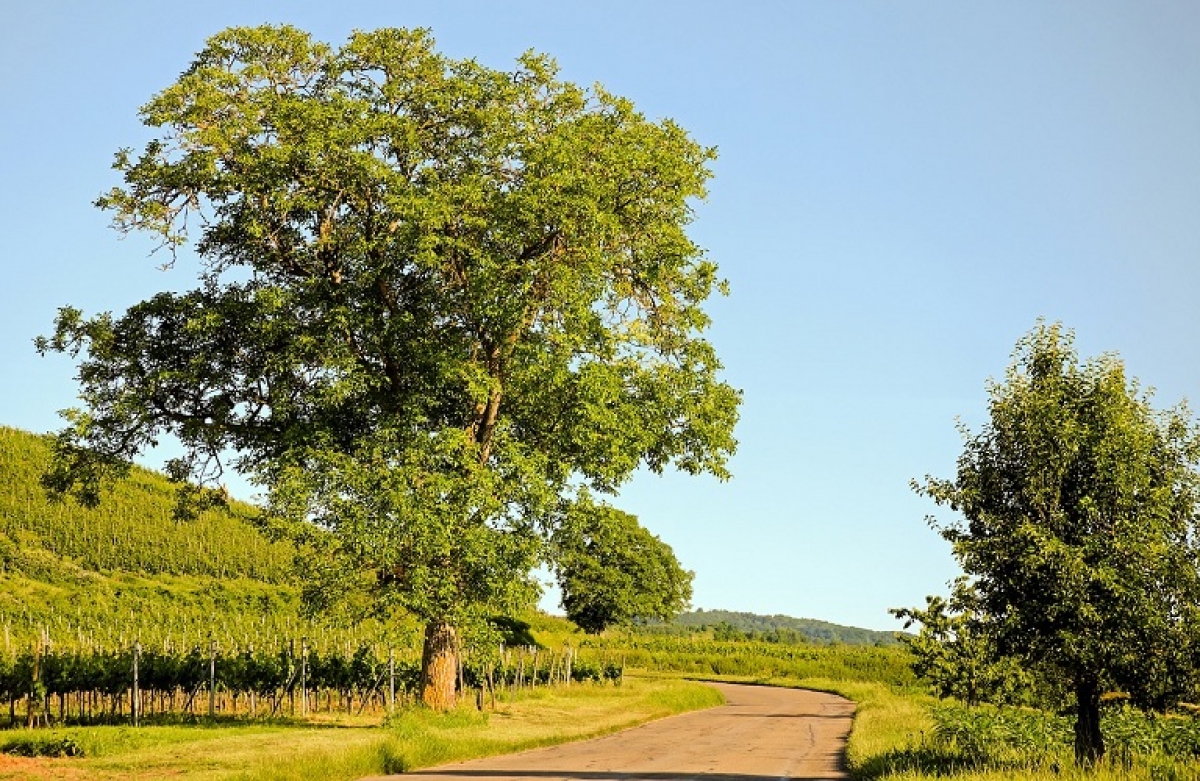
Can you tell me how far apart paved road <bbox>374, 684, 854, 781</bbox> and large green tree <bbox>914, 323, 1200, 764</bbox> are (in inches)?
186

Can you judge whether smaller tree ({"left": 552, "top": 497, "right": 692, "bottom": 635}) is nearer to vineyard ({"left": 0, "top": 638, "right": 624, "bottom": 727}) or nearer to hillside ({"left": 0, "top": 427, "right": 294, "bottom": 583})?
hillside ({"left": 0, "top": 427, "right": 294, "bottom": 583})

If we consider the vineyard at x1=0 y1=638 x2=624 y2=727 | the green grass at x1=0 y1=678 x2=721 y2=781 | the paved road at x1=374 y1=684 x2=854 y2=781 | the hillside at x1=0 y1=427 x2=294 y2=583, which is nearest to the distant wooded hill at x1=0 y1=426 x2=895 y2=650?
the hillside at x1=0 y1=427 x2=294 y2=583

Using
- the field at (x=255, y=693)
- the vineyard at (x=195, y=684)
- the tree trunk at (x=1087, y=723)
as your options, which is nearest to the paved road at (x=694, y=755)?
the field at (x=255, y=693)

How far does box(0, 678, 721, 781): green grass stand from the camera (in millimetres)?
19391

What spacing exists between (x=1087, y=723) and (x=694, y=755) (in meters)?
8.95

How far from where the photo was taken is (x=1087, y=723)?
1938cm

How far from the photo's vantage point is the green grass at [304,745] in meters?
19.4

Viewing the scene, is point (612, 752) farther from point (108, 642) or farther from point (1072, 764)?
point (108, 642)

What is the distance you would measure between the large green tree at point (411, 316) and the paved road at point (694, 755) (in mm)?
5145

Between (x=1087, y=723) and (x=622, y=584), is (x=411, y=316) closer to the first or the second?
(x=1087, y=723)

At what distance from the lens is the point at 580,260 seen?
29.2 metres

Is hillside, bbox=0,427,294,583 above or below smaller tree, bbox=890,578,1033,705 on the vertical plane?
above

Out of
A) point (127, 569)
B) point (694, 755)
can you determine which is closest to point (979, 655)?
point (694, 755)

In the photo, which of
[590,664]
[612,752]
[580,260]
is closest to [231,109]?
[580,260]
